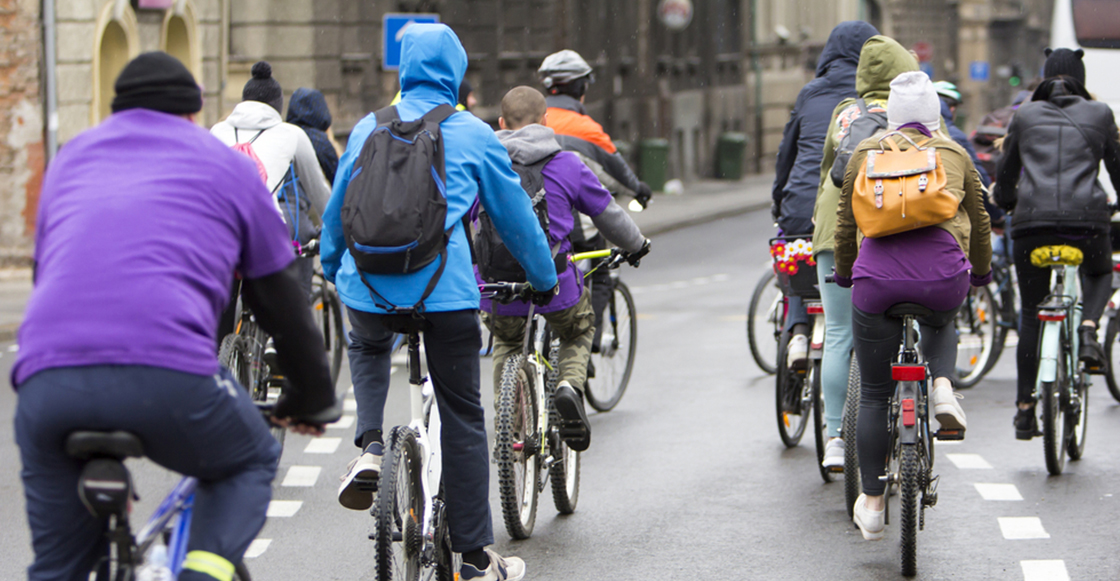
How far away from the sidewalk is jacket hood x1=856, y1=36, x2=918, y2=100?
9.81 metres

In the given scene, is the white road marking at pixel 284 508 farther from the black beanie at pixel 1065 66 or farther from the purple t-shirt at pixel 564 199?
the black beanie at pixel 1065 66

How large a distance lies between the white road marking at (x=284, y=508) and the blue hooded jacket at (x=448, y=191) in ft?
6.27

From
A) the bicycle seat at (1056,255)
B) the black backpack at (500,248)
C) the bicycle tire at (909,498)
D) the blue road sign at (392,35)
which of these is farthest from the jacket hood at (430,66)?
the blue road sign at (392,35)

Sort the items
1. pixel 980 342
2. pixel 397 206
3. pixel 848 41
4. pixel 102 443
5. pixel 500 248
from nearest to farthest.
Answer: pixel 102 443, pixel 397 206, pixel 500 248, pixel 848 41, pixel 980 342

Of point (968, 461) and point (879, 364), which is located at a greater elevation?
point (879, 364)

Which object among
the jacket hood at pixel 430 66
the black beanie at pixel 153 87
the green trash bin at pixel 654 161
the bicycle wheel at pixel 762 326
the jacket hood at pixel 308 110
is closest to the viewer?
the black beanie at pixel 153 87

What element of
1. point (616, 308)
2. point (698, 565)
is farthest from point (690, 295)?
point (698, 565)

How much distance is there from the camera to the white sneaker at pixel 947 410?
5230 mm

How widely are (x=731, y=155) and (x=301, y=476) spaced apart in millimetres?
29427

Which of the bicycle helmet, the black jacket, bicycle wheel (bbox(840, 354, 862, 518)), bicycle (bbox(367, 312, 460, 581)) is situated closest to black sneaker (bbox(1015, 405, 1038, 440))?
the black jacket

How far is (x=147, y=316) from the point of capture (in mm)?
2775

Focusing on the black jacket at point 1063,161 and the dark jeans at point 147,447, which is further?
the black jacket at point 1063,161

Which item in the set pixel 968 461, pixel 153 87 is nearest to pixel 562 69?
pixel 968 461

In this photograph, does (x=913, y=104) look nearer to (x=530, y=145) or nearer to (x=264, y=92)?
(x=530, y=145)
